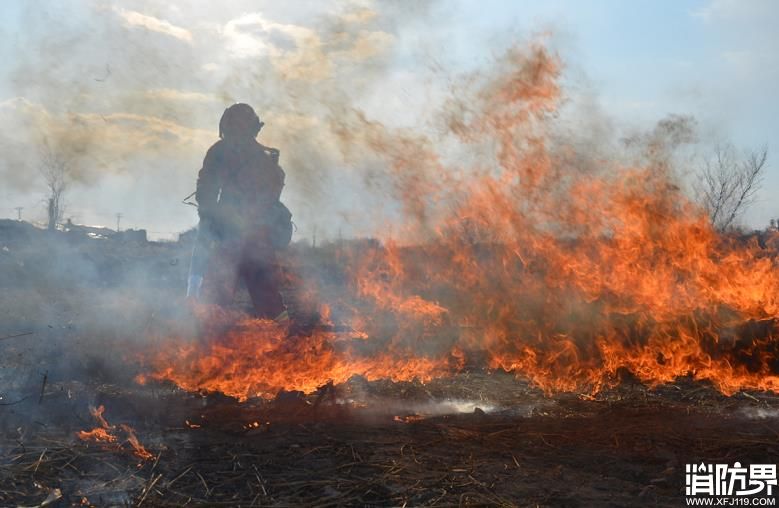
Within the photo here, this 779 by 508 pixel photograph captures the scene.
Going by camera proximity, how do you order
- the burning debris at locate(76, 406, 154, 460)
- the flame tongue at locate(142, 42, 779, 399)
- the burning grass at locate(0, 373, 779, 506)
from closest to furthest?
the burning grass at locate(0, 373, 779, 506)
the burning debris at locate(76, 406, 154, 460)
the flame tongue at locate(142, 42, 779, 399)

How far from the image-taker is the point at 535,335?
25.2ft

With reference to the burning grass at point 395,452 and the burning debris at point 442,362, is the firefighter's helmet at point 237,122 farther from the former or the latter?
the burning grass at point 395,452

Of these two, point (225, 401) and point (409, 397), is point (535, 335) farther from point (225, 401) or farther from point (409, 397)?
point (225, 401)

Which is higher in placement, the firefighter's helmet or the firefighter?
the firefighter's helmet

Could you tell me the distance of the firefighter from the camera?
26.1 ft

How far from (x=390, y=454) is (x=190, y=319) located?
14.8 ft

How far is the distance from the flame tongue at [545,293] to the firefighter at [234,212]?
821mm

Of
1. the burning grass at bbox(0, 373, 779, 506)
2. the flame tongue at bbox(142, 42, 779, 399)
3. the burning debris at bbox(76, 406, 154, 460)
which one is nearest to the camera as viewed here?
the burning grass at bbox(0, 373, 779, 506)

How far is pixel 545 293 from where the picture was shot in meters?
8.58

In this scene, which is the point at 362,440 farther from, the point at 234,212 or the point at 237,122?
the point at 237,122

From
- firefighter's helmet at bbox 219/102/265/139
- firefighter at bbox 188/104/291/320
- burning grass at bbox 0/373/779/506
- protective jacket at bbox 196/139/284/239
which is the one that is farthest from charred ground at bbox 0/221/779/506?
firefighter's helmet at bbox 219/102/265/139

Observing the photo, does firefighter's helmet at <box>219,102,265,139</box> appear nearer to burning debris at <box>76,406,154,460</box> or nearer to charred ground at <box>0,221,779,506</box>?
charred ground at <box>0,221,779,506</box>

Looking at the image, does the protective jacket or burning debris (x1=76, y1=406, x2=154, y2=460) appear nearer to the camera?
burning debris (x1=76, y1=406, x2=154, y2=460)

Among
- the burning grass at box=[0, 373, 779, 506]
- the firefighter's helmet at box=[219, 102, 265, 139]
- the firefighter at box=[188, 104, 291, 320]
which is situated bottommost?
the burning grass at box=[0, 373, 779, 506]
